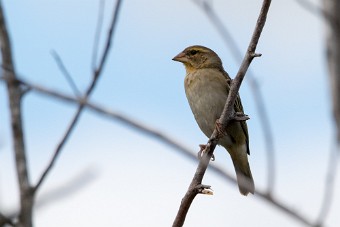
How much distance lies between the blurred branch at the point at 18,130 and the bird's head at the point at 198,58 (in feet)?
16.5

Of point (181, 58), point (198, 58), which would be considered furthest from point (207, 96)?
point (181, 58)

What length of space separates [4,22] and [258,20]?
4.06 ft

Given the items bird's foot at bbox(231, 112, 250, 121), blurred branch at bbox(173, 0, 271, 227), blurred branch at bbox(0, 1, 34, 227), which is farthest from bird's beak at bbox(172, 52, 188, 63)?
blurred branch at bbox(0, 1, 34, 227)

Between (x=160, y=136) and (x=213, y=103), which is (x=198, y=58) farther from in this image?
(x=160, y=136)

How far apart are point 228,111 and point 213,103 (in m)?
3.27

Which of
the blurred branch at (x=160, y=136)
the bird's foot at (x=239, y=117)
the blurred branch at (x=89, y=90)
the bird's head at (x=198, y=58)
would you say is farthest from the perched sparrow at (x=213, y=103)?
the blurred branch at (x=160, y=136)

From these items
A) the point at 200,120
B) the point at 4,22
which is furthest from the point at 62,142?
the point at 200,120

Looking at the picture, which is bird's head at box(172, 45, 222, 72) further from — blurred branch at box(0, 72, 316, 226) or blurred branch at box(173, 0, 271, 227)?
blurred branch at box(0, 72, 316, 226)

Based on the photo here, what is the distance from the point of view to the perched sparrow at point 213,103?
7.23 metres

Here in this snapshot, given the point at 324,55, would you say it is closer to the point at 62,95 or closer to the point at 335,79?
the point at 335,79

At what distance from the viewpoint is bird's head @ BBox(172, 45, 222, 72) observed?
313 inches

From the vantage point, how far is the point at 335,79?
61.1 inches

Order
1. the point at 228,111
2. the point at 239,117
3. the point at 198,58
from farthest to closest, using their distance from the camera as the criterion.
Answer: the point at 198,58, the point at 239,117, the point at 228,111

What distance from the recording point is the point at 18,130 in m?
2.64
